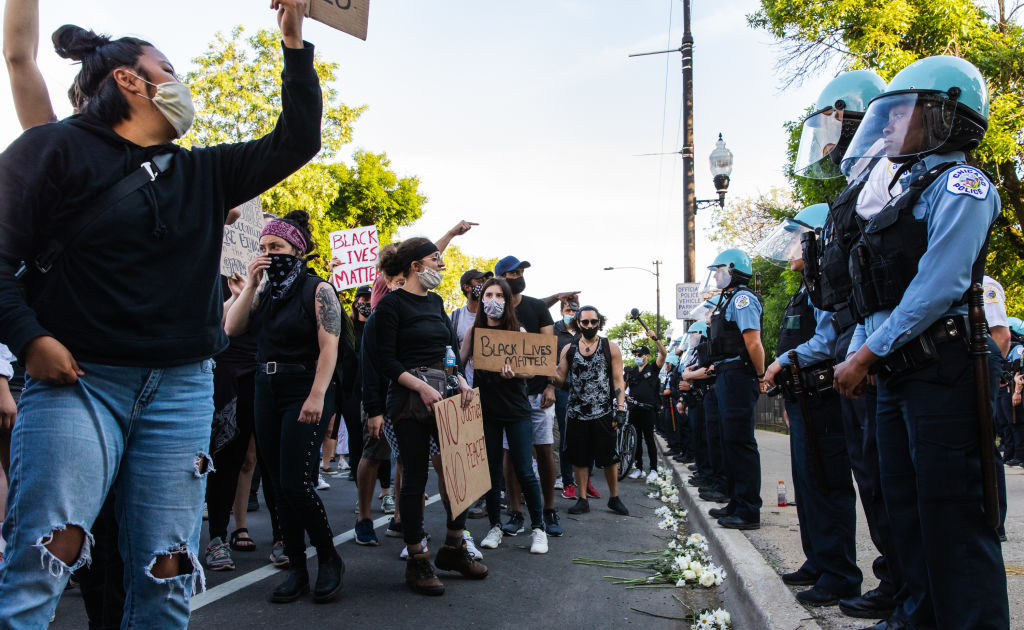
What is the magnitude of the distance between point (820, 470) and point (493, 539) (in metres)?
2.55

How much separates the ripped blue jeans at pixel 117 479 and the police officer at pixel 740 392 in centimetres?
456

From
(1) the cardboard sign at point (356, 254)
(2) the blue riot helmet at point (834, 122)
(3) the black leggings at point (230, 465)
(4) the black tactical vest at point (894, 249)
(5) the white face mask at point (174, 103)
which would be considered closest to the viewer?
(5) the white face mask at point (174, 103)

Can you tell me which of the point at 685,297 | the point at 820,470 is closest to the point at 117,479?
the point at 820,470

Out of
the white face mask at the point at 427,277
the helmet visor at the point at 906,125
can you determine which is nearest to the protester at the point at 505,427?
the white face mask at the point at 427,277

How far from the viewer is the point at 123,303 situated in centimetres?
202

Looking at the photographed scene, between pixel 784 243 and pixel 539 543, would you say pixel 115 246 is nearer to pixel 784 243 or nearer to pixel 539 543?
pixel 784 243

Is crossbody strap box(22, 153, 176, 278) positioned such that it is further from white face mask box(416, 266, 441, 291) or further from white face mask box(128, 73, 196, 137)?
white face mask box(416, 266, 441, 291)

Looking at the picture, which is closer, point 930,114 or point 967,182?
point 967,182

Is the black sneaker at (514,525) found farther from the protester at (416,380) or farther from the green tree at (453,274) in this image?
the green tree at (453,274)

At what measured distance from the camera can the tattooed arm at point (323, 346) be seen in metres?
4.02

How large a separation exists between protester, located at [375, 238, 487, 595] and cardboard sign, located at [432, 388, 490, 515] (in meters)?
0.08

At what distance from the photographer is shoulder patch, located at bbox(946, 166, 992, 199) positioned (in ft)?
8.38

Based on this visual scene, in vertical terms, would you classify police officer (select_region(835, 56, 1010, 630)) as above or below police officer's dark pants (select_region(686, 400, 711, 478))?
above

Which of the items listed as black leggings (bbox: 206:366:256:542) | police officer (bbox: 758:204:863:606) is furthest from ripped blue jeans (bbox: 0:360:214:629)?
police officer (bbox: 758:204:863:606)
